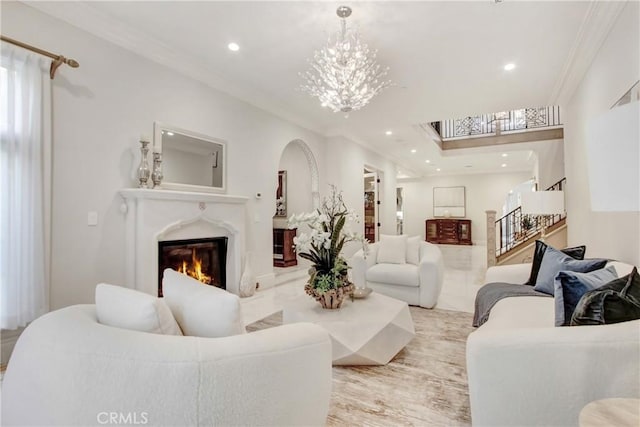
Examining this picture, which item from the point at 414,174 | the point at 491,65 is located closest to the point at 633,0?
the point at 491,65

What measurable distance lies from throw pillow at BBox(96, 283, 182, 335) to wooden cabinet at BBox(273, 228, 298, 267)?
595cm

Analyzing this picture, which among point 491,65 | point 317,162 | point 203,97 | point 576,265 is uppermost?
point 491,65

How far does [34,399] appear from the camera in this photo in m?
0.93

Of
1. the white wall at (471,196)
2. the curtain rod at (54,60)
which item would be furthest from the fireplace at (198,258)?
the white wall at (471,196)

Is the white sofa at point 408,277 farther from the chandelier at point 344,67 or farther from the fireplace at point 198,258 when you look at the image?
the fireplace at point 198,258

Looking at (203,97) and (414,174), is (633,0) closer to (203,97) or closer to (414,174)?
(203,97)

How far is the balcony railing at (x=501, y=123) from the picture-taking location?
697cm

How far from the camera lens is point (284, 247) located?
23.3 ft

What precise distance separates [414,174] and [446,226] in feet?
7.83

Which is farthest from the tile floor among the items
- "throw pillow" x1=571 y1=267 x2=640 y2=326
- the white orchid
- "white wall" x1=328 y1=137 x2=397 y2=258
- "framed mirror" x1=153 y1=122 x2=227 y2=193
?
"throw pillow" x1=571 y1=267 x2=640 y2=326

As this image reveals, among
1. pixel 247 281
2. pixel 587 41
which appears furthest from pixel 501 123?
pixel 247 281

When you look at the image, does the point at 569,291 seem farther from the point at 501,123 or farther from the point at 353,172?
the point at 501,123

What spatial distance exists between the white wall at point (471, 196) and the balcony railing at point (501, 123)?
13.9 feet

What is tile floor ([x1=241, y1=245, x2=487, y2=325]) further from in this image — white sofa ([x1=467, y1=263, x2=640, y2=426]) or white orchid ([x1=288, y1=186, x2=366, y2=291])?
white sofa ([x1=467, y1=263, x2=640, y2=426])
